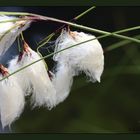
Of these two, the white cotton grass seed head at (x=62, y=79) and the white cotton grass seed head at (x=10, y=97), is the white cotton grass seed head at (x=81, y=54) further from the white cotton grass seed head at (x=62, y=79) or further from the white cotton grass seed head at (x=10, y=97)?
the white cotton grass seed head at (x=10, y=97)

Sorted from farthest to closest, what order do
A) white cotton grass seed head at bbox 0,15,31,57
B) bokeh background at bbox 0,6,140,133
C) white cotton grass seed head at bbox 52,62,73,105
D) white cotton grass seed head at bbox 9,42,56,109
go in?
bokeh background at bbox 0,6,140,133, white cotton grass seed head at bbox 52,62,73,105, white cotton grass seed head at bbox 9,42,56,109, white cotton grass seed head at bbox 0,15,31,57

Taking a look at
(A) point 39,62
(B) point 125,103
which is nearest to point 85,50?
(A) point 39,62

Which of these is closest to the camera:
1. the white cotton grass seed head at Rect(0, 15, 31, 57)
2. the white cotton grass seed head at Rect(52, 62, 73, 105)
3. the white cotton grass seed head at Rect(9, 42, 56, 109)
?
the white cotton grass seed head at Rect(0, 15, 31, 57)

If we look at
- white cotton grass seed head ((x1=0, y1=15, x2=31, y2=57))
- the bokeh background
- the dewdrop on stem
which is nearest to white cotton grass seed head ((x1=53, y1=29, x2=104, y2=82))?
the dewdrop on stem

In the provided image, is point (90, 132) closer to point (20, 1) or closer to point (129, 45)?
point (129, 45)

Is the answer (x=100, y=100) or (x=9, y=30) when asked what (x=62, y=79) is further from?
(x=9, y=30)

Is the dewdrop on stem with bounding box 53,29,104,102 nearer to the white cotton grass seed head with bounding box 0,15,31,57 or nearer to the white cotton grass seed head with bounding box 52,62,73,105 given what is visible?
the white cotton grass seed head with bounding box 52,62,73,105

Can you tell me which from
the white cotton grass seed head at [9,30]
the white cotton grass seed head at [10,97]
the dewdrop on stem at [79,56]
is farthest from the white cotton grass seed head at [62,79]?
the white cotton grass seed head at [9,30]
